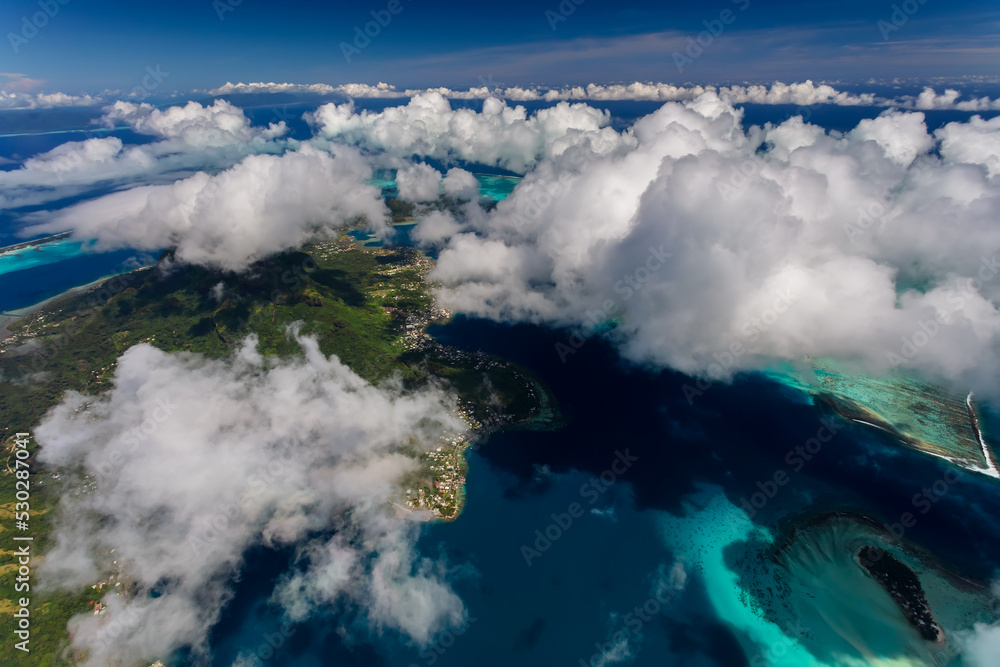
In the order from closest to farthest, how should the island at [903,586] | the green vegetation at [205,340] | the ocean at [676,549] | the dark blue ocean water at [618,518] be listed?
the island at [903,586], the ocean at [676,549], the dark blue ocean water at [618,518], the green vegetation at [205,340]

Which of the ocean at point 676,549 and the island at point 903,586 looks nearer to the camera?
the island at point 903,586

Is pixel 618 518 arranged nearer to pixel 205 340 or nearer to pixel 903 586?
pixel 903 586

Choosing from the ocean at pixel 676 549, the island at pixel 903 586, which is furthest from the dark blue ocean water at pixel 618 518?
the island at pixel 903 586

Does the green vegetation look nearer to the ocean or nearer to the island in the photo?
the ocean

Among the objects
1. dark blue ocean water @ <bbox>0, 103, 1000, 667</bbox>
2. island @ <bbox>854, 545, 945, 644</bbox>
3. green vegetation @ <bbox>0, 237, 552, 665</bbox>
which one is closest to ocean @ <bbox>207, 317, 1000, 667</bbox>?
dark blue ocean water @ <bbox>0, 103, 1000, 667</bbox>

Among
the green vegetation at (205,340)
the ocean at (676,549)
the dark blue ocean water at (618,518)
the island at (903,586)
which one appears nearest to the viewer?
the island at (903,586)

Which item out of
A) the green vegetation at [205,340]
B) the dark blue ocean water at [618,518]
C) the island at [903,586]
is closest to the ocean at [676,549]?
the dark blue ocean water at [618,518]

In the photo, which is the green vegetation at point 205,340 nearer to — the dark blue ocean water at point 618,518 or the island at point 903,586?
the dark blue ocean water at point 618,518

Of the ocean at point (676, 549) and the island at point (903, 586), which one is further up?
the island at point (903, 586)

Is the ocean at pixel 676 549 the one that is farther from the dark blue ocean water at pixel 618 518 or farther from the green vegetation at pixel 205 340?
the green vegetation at pixel 205 340
